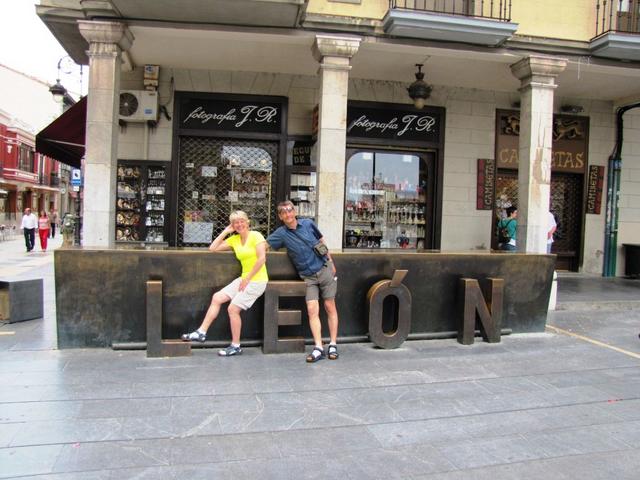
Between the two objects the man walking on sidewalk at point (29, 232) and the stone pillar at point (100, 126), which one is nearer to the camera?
the stone pillar at point (100, 126)

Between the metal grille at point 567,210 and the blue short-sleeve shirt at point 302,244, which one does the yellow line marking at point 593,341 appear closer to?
the blue short-sleeve shirt at point 302,244

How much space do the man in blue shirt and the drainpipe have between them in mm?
9167

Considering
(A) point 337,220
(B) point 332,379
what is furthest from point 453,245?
(B) point 332,379

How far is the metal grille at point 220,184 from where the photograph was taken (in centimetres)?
1084

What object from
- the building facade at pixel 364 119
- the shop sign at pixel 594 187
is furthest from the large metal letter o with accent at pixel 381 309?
the shop sign at pixel 594 187

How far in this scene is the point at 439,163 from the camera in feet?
37.8

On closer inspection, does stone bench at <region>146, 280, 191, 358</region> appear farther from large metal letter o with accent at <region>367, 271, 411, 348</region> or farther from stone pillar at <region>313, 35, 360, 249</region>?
stone pillar at <region>313, 35, 360, 249</region>

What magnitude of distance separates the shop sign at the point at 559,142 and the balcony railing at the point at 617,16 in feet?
7.56

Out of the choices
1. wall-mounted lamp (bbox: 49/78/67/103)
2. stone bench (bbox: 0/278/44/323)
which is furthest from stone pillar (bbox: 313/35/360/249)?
wall-mounted lamp (bbox: 49/78/67/103)

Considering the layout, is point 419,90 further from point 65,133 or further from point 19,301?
point 19,301

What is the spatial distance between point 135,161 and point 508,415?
860 centimetres

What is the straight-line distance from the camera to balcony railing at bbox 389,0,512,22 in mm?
8945

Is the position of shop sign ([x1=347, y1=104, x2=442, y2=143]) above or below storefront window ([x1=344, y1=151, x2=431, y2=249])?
above

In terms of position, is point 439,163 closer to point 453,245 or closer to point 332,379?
point 453,245
